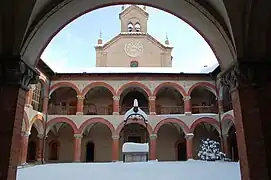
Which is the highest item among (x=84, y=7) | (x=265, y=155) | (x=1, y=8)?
(x=84, y=7)

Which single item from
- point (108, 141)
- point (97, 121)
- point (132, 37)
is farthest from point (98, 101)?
point (132, 37)

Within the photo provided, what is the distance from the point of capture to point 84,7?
538cm

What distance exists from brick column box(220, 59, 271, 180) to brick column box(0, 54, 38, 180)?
3713mm

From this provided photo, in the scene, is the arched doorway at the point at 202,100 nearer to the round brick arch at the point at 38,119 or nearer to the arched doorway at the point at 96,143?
the arched doorway at the point at 96,143

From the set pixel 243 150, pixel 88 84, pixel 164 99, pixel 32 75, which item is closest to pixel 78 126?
pixel 88 84

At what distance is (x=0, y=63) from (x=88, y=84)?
56.4ft

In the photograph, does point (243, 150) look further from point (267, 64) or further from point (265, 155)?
point (267, 64)

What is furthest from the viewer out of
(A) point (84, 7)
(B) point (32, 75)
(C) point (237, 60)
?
(A) point (84, 7)

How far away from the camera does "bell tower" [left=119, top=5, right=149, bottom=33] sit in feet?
100

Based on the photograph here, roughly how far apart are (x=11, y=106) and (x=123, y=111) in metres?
19.2

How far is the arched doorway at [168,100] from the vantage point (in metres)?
24.1

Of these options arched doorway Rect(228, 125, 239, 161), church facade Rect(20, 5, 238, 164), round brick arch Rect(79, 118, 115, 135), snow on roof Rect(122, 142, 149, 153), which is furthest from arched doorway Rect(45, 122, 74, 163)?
arched doorway Rect(228, 125, 239, 161)

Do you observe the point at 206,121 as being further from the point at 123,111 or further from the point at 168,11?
the point at 168,11

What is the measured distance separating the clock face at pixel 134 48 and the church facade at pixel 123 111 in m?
0.11
